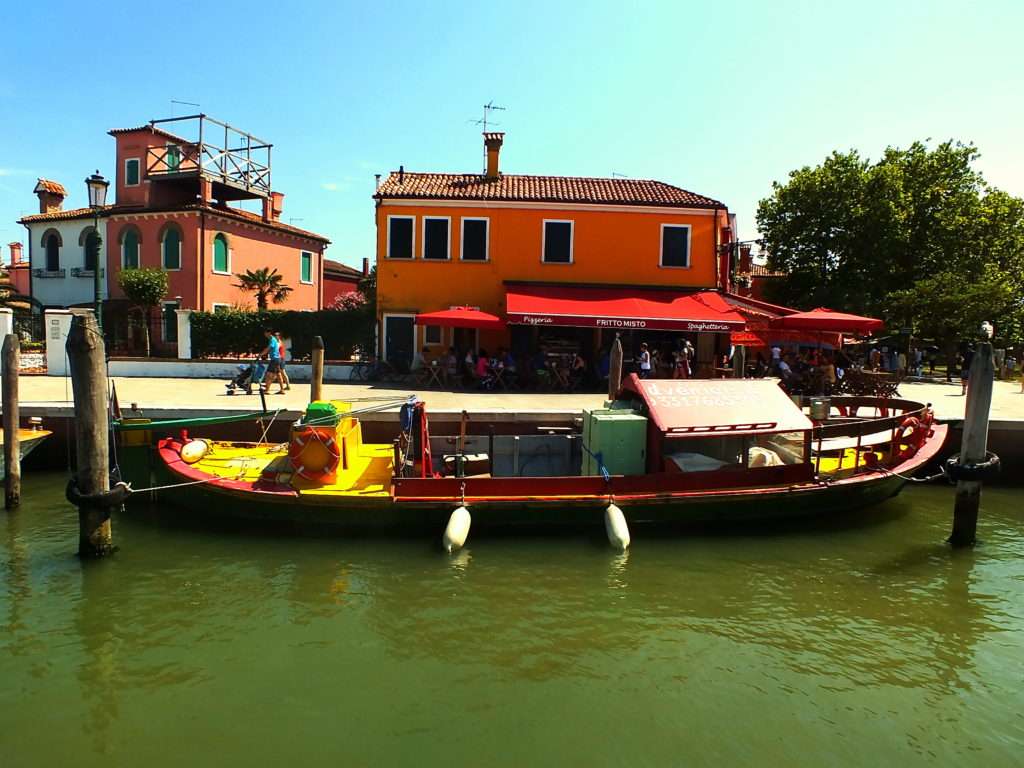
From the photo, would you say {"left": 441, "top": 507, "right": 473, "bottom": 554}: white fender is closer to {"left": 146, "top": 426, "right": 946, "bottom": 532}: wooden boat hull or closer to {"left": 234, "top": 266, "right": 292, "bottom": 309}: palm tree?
{"left": 146, "top": 426, "right": 946, "bottom": 532}: wooden boat hull

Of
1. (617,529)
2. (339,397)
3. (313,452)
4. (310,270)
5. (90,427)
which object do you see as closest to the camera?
(90,427)

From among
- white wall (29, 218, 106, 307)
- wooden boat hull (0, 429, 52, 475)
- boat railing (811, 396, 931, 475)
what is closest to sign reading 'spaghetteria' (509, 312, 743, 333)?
boat railing (811, 396, 931, 475)

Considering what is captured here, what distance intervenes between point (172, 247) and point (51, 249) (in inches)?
305

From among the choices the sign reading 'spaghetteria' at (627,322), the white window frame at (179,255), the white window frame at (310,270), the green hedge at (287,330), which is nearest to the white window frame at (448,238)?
the green hedge at (287,330)

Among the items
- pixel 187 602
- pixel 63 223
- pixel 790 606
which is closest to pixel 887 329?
pixel 790 606

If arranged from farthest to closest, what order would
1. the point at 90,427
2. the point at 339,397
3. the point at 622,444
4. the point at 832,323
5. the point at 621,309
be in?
the point at 621,309 < the point at 832,323 < the point at 339,397 < the point at 622,444 < the point at 90,427

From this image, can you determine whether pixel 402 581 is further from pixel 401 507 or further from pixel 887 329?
pixel 887 329

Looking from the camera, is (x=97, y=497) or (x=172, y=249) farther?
(x=172, y=249)

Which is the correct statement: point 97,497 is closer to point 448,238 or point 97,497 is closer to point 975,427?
point 975,427

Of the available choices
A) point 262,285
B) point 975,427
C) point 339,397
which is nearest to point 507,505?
point 975,427

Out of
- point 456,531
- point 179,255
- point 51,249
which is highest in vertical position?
point 51,249

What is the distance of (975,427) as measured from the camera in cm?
924

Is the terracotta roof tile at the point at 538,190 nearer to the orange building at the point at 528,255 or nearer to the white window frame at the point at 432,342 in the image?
the orange building at the point at 528,255

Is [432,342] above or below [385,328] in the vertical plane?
below
